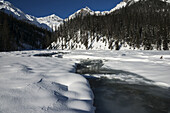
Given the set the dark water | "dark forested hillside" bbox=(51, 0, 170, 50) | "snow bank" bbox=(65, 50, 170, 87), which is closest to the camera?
the dark water

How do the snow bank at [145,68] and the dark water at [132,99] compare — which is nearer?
the dark water at [132,99]

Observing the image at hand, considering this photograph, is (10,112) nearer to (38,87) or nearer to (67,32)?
(38,87)

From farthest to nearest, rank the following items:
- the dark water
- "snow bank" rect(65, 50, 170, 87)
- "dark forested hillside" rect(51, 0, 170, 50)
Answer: "dark forested hillside" rect(51, 0, 170, 50) → "snow bank" rect(65, 50, 170, 87) → the dark water

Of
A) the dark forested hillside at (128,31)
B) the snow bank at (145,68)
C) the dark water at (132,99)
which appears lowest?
the dark water at (132,99)

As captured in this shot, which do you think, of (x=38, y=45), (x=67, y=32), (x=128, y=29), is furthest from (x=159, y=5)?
(x=38, y=45)

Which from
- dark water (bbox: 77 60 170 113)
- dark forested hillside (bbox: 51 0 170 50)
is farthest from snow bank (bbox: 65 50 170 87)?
dark forested hillside (bbox: 51 0 170 50)

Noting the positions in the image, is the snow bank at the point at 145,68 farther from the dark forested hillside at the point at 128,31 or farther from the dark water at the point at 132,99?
the dark forested hillside at the point at 128,31

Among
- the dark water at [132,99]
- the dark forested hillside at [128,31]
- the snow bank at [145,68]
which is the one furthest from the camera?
the dark forested hillside at [128,31]

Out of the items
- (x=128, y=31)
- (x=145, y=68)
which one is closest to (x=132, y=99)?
(x=145, y=68)

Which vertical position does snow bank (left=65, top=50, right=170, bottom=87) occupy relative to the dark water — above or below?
above

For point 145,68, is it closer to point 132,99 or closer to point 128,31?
point 132,99

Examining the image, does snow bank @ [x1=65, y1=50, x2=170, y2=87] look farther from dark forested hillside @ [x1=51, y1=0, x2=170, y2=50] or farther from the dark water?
dark forested hillside @ [x1=51, y1=0, x2=170, y2=50]

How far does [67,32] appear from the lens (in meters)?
82.1

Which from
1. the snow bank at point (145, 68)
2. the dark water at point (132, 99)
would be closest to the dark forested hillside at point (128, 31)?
the snow bank at point (145, 68)
